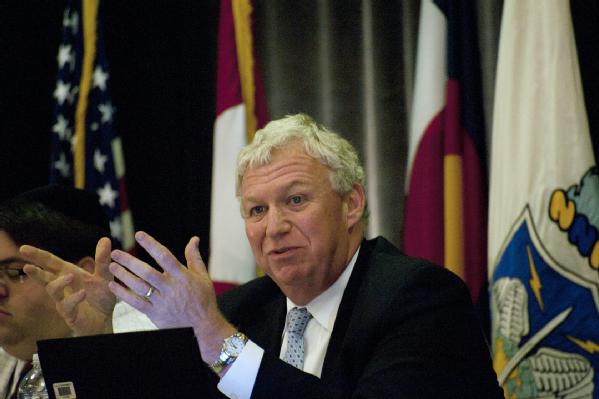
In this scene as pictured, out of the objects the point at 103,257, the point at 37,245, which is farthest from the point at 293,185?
the point at 37,245

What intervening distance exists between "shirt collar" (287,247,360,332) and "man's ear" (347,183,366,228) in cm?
15

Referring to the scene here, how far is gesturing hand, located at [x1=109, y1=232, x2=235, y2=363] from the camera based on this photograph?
172cm

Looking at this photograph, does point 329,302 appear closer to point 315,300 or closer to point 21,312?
point 315,300

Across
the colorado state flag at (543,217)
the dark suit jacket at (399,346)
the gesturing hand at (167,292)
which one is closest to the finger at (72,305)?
the gesturing hand at (167,292)

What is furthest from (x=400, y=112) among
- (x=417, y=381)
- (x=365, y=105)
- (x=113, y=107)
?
(x=417, y=381)

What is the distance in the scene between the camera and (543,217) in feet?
9.57

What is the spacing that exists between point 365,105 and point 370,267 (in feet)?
6.13

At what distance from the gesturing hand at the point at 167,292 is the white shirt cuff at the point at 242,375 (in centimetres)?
7

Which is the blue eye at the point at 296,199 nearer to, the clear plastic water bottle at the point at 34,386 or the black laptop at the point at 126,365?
the clear plastic water bottle at the point at 34,386

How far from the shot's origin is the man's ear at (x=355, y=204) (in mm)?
2436

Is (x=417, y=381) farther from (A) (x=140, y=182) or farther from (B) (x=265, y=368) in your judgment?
(A) (x=140, y=182)

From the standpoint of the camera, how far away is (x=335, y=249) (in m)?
2.33

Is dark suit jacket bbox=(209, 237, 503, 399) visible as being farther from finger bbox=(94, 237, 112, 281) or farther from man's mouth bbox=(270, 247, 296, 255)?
finger bbox=(94, 237, 112, 281)

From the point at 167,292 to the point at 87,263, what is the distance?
0.86 meters
